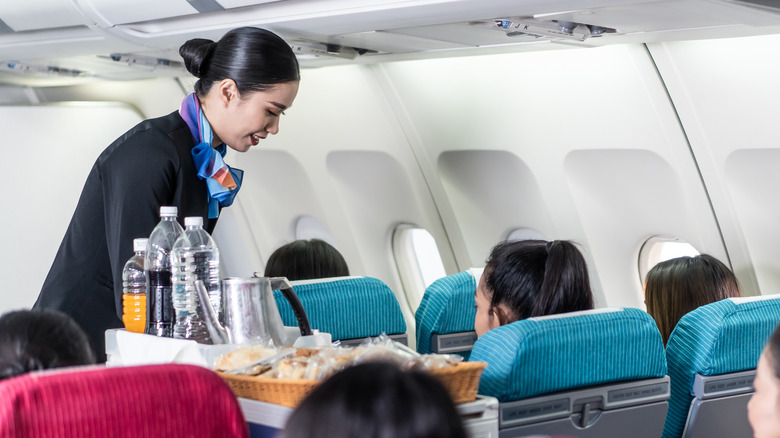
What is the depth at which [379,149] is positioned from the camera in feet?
21.9

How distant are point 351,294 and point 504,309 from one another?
2.32ft

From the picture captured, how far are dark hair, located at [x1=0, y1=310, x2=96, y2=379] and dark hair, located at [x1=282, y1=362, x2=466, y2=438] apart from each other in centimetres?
79

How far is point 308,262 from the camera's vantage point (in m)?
5.14

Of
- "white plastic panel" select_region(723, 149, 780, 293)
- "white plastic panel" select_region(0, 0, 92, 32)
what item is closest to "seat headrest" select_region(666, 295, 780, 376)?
"white plastic panel" select_region(723, 149, 780, 293)

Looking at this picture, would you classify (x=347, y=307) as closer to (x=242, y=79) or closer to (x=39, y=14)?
(x=242, y=79)

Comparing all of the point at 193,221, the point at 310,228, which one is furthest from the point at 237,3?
the point at 310,228

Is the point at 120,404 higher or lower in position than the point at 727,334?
higher

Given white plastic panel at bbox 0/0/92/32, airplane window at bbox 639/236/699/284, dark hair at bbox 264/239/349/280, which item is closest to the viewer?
white plastic panel at bbox 0/0/92/32

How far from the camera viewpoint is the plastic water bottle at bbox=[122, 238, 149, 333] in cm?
256

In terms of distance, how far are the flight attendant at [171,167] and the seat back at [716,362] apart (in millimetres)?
1440

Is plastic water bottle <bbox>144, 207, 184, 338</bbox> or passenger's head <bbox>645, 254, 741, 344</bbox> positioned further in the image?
passenger's head <bbox>645, 254, 741, 344</bbox>

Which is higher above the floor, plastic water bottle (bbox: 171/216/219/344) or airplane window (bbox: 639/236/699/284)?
plastic water bottle (bbox: 171/216/219/344)

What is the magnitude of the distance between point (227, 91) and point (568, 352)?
130cm

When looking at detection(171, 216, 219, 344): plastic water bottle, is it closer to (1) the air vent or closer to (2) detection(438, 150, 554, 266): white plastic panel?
(1) the air vent
